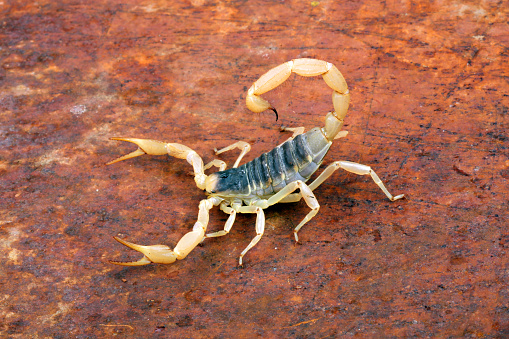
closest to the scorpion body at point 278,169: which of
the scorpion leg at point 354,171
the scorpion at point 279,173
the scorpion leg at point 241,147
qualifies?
the scorpion at point 279,173

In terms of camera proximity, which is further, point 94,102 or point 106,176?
point 94,102

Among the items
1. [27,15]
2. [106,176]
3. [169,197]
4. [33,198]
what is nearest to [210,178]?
[169,197]

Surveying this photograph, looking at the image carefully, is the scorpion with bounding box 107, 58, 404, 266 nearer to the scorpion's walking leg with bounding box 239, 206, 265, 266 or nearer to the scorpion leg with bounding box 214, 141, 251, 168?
the scorpion's walking leg with bounding box 239, 206, 265, 266

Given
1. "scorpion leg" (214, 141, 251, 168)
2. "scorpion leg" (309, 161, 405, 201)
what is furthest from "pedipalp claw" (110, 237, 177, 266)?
"scorpion leg" (309, 161, 405, 201)

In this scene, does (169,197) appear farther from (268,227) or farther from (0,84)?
(0,84)

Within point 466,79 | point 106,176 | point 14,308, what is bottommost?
point 14,308

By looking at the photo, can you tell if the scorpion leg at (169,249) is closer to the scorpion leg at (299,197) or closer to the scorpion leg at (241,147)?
the scorpion leg at (299,197)
